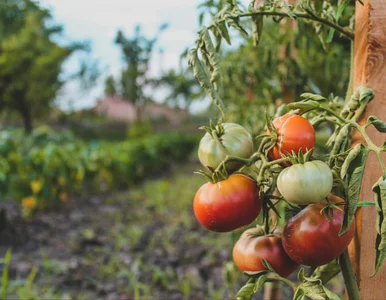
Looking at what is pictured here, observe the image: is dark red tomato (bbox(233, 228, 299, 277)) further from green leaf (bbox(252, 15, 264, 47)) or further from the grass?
the grass

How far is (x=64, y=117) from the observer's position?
59.5 feet

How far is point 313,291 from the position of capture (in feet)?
2.13

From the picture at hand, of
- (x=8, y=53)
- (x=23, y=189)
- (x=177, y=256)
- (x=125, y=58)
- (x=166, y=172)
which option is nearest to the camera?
(x=177, y=256)

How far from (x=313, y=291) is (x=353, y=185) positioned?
18cm

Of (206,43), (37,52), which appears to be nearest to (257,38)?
(206,43)

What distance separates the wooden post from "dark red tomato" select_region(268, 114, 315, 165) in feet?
0.66

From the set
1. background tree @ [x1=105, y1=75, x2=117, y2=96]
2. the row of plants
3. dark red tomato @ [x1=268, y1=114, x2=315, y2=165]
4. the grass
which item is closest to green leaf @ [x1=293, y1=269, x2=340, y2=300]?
dark red tomato @ [x1=268, y1=114, x2=315, y2=165]

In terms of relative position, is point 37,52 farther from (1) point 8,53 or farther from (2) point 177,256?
(2) point 177,256

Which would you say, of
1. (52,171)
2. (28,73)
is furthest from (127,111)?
(52,171)

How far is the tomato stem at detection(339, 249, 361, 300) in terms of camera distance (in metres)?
0.74

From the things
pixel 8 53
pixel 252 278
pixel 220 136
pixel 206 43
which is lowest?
pixel 252 278

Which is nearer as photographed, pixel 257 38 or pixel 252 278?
pixel 252 278

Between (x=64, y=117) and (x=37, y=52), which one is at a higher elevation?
(x=37, y=52)

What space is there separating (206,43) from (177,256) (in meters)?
1.89
